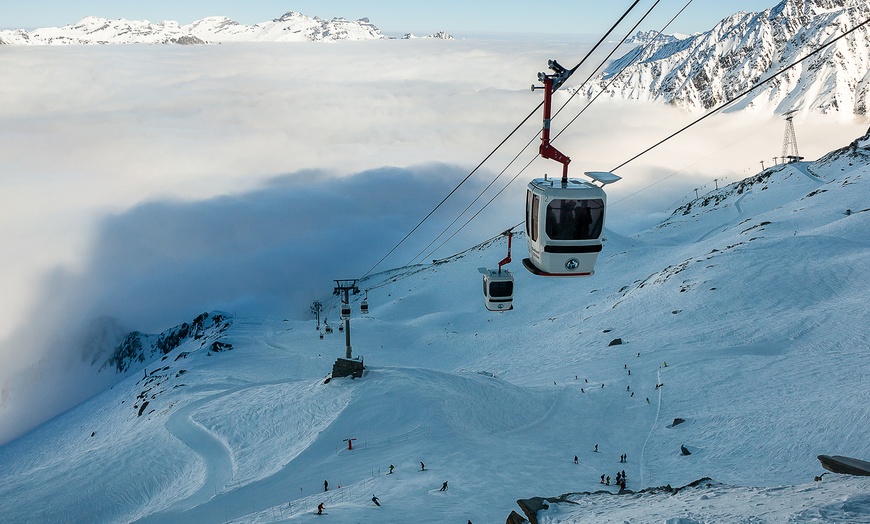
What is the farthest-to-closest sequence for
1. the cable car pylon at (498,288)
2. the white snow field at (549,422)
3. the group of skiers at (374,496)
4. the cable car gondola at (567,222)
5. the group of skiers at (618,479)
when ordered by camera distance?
the group of skiers at (618,479) < the cable car pylon at (498,288) < the white snow field at (549,422) < the group of skiers at (374,496) < the cable car gondola at (567,222)

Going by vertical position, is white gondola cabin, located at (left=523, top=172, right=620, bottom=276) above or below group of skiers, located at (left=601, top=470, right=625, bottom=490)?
above

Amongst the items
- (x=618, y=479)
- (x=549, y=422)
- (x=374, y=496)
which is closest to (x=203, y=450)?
(x=374, y=496)

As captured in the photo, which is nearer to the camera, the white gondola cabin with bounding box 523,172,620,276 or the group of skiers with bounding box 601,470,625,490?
the white gondola cabin with bounding box 523,172,620,276

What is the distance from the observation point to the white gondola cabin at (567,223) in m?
22.5

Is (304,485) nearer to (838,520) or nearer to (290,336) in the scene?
(838,520)

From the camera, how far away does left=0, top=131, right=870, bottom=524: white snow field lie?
104 ft

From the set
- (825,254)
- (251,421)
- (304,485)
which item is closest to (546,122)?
(304,485)

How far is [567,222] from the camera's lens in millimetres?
22922

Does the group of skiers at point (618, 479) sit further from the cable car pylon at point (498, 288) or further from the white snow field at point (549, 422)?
the cable car pylon at point (498, 288)

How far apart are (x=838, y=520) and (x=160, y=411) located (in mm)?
62072

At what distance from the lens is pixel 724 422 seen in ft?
136

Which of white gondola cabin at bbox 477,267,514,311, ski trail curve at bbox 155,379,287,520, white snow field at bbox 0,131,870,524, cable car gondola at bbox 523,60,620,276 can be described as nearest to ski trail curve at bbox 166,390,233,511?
ski trail curve at bbox 155,379,287,520

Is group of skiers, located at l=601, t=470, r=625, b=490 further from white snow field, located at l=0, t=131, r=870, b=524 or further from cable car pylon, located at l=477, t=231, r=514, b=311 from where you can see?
cable car pylon, located at l=477, t=231, r=514, b=311

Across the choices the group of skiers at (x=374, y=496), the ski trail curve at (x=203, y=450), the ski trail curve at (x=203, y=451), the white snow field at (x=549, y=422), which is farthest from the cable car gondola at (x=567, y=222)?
the ski trail curve at (x=203, y=451)
